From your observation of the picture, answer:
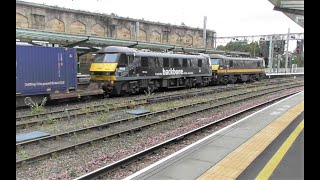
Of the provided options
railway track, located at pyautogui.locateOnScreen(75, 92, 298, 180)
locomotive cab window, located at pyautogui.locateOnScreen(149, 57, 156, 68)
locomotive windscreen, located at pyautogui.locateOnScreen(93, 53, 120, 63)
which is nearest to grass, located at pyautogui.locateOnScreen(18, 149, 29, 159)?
railway track, located at pyautogui.locateOnScreen(75, 92, 298, 180)

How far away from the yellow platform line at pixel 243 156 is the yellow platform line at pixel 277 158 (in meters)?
0.34

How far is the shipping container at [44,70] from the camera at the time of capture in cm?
1571

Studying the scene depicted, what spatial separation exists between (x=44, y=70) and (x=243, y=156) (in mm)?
12551

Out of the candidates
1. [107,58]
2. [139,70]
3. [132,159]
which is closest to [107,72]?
[107,58]

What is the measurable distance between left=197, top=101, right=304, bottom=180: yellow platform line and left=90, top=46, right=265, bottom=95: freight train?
1246 centimetres

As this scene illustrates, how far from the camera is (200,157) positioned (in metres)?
7.00

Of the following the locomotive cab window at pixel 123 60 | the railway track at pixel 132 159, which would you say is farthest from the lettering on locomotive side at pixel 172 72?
the railway track at pixel 132 159

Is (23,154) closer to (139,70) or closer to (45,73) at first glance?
(45,73)

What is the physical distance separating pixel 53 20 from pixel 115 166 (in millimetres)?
29192

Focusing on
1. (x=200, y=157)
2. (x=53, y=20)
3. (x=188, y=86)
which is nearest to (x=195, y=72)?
(x=188, y=86)

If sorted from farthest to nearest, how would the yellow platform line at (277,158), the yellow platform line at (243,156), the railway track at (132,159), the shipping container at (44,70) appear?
the shipping container at (44,70) < the railway track at (132,159) < the yellow platform line at (243,156) < the yellow platform line at (277,158)

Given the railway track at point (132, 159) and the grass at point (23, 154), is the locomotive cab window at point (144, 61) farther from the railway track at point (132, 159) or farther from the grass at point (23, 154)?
the grass at point (23, 154)

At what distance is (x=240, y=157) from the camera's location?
6.88 m
